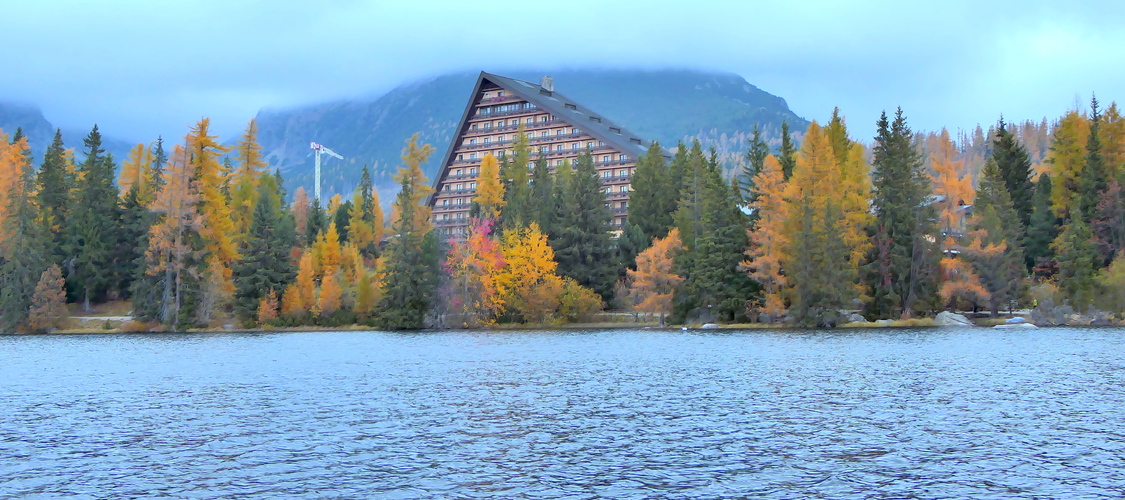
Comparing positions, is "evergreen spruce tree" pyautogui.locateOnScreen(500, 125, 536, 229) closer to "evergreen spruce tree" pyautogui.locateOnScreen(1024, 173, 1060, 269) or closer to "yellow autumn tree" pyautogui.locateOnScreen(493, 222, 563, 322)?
"yellow autumn tree" pyautogui.locateOnScreen(493, 222, 563, 322)

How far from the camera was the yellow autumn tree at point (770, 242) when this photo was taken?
85.9m

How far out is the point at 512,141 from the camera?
15612cm

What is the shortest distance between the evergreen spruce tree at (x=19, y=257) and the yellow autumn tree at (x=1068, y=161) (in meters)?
108

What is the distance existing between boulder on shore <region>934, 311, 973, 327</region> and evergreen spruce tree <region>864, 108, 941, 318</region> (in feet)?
5.25

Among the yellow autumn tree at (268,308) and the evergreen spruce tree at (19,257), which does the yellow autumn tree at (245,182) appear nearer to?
the yellow autumn tree at (268,308)

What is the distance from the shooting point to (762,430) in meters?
27.7

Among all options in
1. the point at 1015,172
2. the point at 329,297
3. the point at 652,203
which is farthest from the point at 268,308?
the point at 1015,172

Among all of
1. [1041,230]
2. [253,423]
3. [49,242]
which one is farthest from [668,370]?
[49,242]

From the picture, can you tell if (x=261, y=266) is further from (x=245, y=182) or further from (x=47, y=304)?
(x=245, y=182)

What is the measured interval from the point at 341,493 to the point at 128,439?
426 inches

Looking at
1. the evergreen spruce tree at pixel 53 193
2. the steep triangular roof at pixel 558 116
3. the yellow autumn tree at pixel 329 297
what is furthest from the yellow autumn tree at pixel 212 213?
the steep triangular roof at pixel 558 116

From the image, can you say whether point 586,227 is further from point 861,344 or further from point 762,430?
point 762,430

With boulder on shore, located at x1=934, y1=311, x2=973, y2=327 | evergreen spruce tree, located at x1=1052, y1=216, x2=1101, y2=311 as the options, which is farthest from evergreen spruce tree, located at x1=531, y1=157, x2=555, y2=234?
evergreen spruce tree, located at x1=1052, y1=216, x2=1101, y2=311

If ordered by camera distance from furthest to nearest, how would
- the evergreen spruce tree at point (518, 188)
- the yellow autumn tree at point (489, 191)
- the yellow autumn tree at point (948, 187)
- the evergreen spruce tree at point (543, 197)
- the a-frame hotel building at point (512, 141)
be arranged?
the a-frame hotel building at point (512, 141), the yellow autumn tree at point (489, 191), the evergreen spruce tree at point (518, 188), the evergreen spruce tree at point (543, 197), the yellow autumn tree at point (948, 187)
